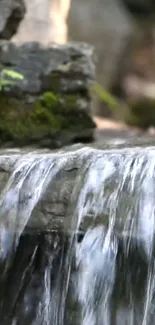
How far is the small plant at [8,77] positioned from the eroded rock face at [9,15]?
43cm

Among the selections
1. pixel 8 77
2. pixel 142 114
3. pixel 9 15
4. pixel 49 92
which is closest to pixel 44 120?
pixel 49 92

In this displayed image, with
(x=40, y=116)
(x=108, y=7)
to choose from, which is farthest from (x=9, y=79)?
(x=108, y=7)

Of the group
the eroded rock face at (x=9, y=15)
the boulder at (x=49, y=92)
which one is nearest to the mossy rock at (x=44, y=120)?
the boulder at (x=49, y=92)

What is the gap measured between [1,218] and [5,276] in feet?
0.80

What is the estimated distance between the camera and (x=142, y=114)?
35.6ft

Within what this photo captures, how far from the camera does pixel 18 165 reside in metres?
2.81

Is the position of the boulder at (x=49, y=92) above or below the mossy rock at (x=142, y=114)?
below

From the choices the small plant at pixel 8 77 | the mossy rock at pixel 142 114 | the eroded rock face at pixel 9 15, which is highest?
the mossy rock at pixel 142 114

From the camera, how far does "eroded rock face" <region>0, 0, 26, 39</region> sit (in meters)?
4.22

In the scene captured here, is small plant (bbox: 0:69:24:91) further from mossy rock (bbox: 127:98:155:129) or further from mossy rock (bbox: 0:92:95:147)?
mossy rock (bbox: 127:98:155:129)

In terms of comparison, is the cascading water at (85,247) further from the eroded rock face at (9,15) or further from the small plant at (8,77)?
the eroded rock face at (9,15)

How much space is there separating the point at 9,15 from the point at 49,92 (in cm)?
59

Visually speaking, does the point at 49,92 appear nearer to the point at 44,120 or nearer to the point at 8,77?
the point at 44,120

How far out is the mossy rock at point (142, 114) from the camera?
10477mm
